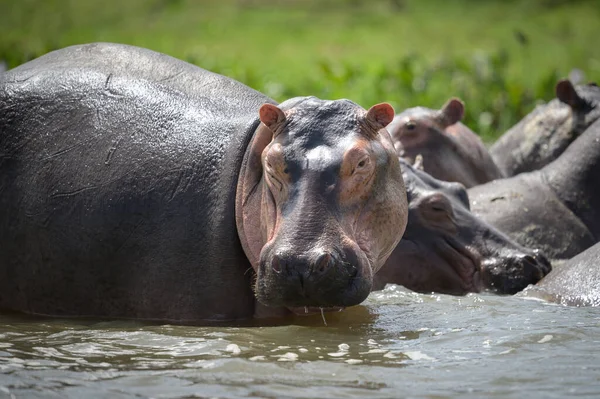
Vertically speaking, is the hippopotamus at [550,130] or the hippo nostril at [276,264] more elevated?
the hippopotamus at [550,130]

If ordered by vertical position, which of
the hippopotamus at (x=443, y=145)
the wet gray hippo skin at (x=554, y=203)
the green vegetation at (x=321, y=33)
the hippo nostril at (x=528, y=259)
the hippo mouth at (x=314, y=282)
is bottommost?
the hippo mouth at (x=314, y=282)

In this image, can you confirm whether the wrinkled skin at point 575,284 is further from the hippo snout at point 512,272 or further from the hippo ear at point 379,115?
the hippo ear at point 379,115

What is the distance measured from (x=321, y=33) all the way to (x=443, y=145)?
12.6 metres

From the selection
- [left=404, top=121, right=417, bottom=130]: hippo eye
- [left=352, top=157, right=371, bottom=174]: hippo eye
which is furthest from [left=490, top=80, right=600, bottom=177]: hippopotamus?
[left=352, top=157, right=371, bottom=174]: hippo eye

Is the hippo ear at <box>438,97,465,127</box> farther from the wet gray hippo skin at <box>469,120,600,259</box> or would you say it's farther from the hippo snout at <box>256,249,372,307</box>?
the hippo snout at <box>256,249,372,307</box>

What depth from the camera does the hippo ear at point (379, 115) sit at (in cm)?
582

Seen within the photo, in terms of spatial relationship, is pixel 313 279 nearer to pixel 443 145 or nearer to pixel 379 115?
pixel 379 115

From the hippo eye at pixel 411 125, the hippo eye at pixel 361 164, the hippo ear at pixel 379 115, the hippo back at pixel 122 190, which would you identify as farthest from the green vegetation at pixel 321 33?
the hippo eye at pixel 361 164

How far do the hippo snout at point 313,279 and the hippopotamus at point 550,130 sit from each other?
5.00m

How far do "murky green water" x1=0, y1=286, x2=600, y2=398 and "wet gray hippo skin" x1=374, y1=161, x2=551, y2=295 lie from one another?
760mm

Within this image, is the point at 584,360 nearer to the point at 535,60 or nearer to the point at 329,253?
the point at 329,253

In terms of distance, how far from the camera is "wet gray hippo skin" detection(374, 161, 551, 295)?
727 centimetres

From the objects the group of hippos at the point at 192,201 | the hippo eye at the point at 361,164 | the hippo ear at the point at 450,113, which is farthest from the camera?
the hippo ear at the point at 450,113

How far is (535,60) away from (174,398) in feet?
54.3
